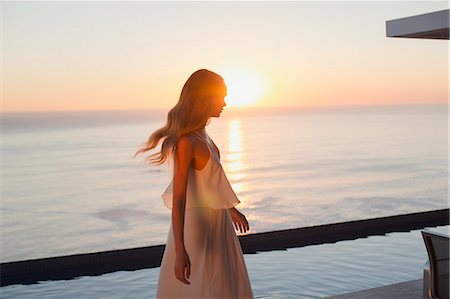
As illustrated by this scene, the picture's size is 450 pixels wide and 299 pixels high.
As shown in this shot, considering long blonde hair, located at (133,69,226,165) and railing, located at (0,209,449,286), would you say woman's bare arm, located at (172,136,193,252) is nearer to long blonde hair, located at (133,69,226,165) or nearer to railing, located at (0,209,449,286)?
long blonde hair, located at (133,69,226,165)

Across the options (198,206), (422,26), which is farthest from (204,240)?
(422,26)

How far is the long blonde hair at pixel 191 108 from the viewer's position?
7.63ft

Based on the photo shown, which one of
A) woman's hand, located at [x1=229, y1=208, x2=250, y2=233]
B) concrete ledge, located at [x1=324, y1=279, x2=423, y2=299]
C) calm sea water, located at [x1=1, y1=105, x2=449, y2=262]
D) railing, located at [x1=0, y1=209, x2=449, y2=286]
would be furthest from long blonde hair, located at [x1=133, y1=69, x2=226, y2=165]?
calm sea water, located at [x1=1, y1=105, x2=449, y2=262]

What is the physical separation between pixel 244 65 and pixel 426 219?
23403 millimetres

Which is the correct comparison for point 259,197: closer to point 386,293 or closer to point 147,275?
point 147,275

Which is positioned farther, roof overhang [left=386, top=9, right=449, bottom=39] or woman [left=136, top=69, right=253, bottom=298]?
roof overhang [left=386, top=9, right=449, bottom=39]

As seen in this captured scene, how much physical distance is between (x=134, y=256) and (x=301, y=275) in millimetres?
1539

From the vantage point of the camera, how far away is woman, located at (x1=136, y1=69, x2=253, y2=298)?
2.33 meters

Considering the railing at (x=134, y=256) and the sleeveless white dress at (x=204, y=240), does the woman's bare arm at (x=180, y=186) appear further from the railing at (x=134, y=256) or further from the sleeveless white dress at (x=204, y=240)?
the railing at (x=134, y=256)

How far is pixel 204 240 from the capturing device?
2398mm

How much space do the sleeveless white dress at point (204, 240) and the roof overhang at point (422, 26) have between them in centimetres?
150

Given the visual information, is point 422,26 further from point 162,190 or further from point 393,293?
point 162,190

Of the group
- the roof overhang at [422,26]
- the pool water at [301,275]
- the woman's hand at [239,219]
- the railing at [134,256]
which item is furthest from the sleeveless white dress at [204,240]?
the railing at [134,256]

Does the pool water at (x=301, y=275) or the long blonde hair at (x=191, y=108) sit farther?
the pool water at (x=301, y=275)
